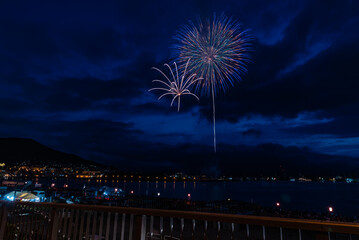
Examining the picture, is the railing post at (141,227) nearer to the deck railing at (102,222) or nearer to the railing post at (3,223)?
the deck railing at (102,222)

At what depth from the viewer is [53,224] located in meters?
4.17

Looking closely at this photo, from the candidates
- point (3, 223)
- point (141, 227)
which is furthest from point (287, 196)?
point (141, 227)

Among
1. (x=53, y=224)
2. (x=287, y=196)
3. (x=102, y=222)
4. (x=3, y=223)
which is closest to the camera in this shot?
(x=102, y=222)

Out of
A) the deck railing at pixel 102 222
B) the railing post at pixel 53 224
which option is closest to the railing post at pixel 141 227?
the deck railing at pixel 102 222

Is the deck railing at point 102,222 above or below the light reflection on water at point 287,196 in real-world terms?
above

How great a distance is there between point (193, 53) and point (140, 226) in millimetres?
14003

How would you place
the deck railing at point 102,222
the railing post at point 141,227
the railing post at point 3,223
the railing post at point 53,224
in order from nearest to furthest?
the deck railing at point 102,222 < the railing post at point 141,227 < the railing post at point 53,224 < the railing post at point 3,223

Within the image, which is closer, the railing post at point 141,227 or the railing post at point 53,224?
the railing post at point 141,227

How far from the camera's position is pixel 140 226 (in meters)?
3.37

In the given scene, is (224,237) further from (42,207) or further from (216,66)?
(216,66)

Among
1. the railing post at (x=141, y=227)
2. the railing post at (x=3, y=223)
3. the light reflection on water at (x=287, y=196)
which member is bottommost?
the light reflection on water at (x=287, y=196)

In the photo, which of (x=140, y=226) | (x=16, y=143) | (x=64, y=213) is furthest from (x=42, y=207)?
(x=16, y=143)

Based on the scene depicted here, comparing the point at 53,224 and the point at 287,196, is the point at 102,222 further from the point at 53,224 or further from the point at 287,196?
the point at 287,196

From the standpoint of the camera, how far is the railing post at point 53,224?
4.12m
